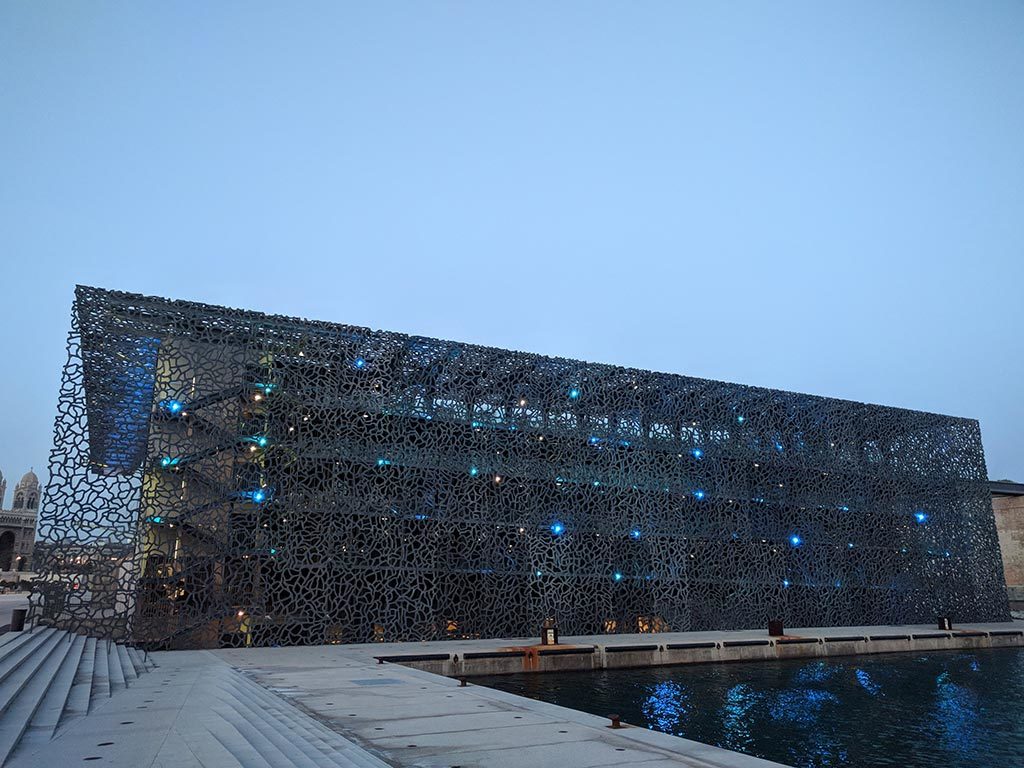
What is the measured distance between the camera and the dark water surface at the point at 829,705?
8492 mm

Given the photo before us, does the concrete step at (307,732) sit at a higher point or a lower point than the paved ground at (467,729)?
higher

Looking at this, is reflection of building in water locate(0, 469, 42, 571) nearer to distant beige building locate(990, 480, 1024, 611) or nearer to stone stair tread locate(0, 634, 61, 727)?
stone stair tread locate(0, 634, 61, 727)

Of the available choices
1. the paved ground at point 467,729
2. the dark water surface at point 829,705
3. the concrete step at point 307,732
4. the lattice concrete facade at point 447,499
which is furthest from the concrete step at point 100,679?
the dark water surface at point 829,705

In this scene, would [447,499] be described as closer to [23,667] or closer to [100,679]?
[100,679]

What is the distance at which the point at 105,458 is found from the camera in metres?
27.2

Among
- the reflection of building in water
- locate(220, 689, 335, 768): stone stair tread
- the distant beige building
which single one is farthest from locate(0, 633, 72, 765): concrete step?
the reflection of building in water

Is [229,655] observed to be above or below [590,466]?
below

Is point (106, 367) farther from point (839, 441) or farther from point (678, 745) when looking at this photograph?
point (839, 441)

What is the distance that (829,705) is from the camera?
11.2 meters

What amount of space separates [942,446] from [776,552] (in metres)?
10.3

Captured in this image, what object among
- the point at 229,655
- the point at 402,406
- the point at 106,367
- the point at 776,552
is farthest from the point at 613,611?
the point at 106,367

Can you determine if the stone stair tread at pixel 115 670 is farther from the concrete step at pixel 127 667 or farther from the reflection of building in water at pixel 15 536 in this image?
the reflection of building in water at pixel 15 536

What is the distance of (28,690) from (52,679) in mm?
1076

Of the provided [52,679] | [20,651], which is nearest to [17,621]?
[20,651]
